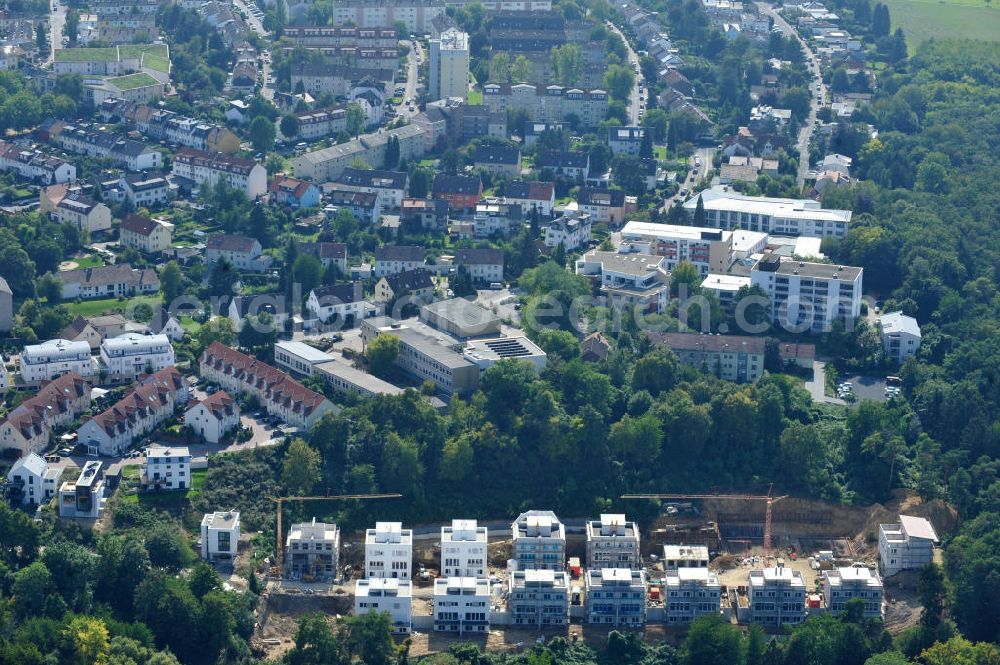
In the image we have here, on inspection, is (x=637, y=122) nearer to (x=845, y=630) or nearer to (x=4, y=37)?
(x=4, y=37)

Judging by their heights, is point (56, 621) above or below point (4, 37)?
below

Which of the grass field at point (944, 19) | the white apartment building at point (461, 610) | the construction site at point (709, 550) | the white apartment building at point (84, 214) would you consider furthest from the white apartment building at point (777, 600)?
Answer: the grass field at point (944, 19)

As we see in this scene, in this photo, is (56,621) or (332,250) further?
(332,250)

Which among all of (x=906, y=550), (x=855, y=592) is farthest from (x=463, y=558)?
(x=906, y=550)

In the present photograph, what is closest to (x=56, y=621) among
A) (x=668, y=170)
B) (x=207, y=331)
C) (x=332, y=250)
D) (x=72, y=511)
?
(x=72, y=511)

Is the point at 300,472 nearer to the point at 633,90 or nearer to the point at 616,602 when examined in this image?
the point at 616,602

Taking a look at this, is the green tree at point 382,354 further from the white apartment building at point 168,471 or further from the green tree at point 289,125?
the green tree at point 289,125
